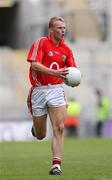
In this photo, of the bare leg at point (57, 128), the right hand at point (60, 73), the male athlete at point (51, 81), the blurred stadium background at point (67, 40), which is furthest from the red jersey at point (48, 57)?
the blurred stadium background at point (67, 40)

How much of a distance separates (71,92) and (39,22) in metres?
5.41

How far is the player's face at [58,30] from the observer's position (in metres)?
12.5

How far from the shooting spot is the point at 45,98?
12.6 metres

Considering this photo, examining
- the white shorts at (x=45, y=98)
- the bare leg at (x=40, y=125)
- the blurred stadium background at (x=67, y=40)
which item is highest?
the white shorts at (x=45, y=98)

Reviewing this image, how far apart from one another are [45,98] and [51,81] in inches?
10.8

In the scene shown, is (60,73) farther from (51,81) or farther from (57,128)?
(57,128)

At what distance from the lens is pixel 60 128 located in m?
12.5

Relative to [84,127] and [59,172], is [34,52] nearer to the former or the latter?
[59,172]

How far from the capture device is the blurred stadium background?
33531 mm

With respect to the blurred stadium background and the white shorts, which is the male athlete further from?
the blurred stadium background

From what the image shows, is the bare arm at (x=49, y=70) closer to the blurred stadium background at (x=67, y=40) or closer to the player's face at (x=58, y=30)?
the player's face at (x=58, y=30)


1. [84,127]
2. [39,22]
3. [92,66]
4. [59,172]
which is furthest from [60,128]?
[39,22]

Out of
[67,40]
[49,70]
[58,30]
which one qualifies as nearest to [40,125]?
[49,70]

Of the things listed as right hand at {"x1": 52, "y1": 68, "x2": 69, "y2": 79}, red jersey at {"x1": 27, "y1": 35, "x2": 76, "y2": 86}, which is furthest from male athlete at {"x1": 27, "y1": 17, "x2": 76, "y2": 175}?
right hand at {"x1": 52, "y1": 68, "x2": 69, "y2": 79}
